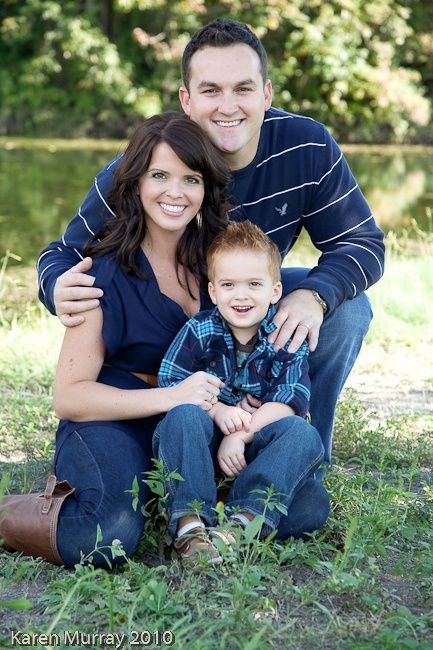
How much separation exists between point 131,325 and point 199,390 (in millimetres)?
330

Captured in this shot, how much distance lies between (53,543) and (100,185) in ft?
3.93

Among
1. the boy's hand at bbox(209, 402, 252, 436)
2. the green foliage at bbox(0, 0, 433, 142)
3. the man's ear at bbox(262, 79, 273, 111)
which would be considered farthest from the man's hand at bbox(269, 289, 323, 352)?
the green foliage at bbox(0, 0, 433, 142)

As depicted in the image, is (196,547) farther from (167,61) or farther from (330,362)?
(167,61)

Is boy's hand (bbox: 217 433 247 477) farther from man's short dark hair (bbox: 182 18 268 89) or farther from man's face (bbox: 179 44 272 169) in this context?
man's short dark hair (bbox: 182 18 268 89)

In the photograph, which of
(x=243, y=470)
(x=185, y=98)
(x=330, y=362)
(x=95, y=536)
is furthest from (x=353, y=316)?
(x=95, y=536)

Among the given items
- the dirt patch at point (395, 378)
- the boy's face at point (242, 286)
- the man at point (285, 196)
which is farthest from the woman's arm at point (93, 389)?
the dirt patch at point (395, 378)

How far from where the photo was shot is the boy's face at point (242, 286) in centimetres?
288

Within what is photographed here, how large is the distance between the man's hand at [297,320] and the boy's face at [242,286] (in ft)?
0.29

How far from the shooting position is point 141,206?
3.05 meters

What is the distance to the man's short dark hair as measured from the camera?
3400mm

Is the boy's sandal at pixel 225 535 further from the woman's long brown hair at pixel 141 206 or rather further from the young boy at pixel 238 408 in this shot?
the woman's long brown hair at pixel 141 206

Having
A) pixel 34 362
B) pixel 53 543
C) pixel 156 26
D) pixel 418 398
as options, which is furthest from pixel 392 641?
pixel 156 26

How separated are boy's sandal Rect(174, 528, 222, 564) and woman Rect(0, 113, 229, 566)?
197 mm

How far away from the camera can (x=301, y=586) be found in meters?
2.43
